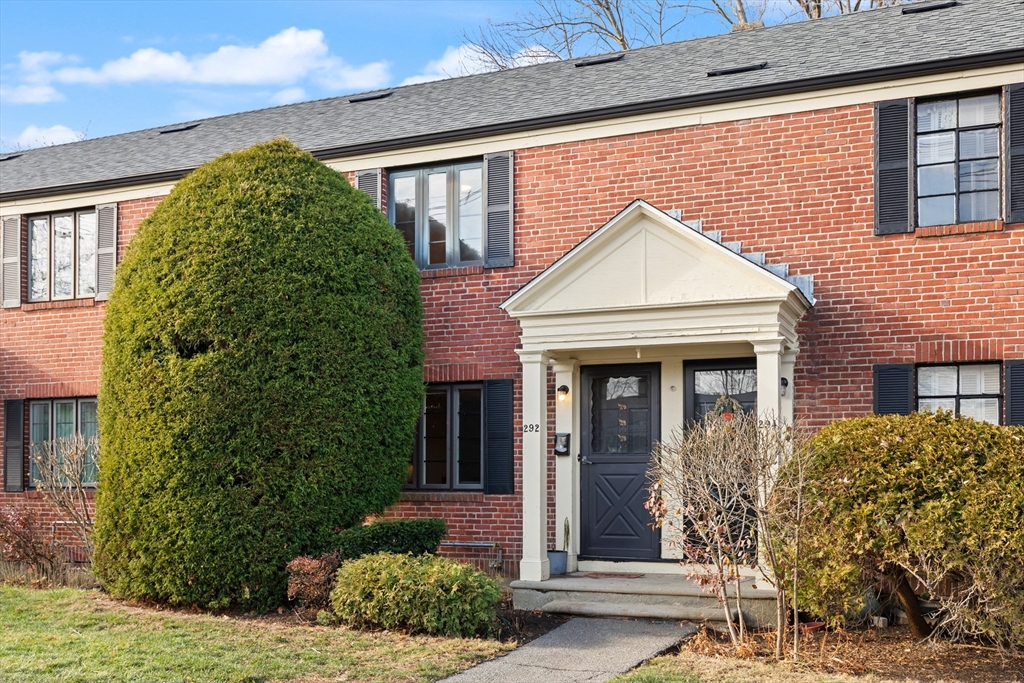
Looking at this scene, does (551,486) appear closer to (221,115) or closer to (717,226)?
(717,226)

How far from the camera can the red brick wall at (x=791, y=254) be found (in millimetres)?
9875

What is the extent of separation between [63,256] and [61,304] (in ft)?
2.33

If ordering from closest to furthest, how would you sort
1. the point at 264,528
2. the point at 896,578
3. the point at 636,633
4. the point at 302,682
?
the point at 302,682
the point at 896,578
the point at 636,633
the point at 264,528

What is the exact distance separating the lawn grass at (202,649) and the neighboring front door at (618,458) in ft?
9.77

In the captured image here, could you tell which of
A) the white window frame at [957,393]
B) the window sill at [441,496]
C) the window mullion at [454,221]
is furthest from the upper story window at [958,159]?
the window sill at [441,496]

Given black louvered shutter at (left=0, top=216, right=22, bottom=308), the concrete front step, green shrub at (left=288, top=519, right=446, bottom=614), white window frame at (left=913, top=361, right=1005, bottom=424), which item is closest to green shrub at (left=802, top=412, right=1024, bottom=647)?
the concrete front step

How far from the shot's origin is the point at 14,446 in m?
14.3

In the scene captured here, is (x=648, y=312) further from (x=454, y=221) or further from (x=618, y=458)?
(x=454, y=221)

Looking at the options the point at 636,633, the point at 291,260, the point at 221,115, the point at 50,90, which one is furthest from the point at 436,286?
the point at 50,90

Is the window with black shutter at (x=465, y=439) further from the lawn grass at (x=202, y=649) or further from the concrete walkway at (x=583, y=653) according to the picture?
the lawn grass at (x=202, y=649)

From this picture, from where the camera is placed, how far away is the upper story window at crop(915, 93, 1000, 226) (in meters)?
9.91

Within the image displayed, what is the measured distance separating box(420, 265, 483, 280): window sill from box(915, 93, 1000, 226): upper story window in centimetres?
485

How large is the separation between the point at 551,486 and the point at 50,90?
30.5m

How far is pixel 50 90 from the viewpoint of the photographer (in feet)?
115
